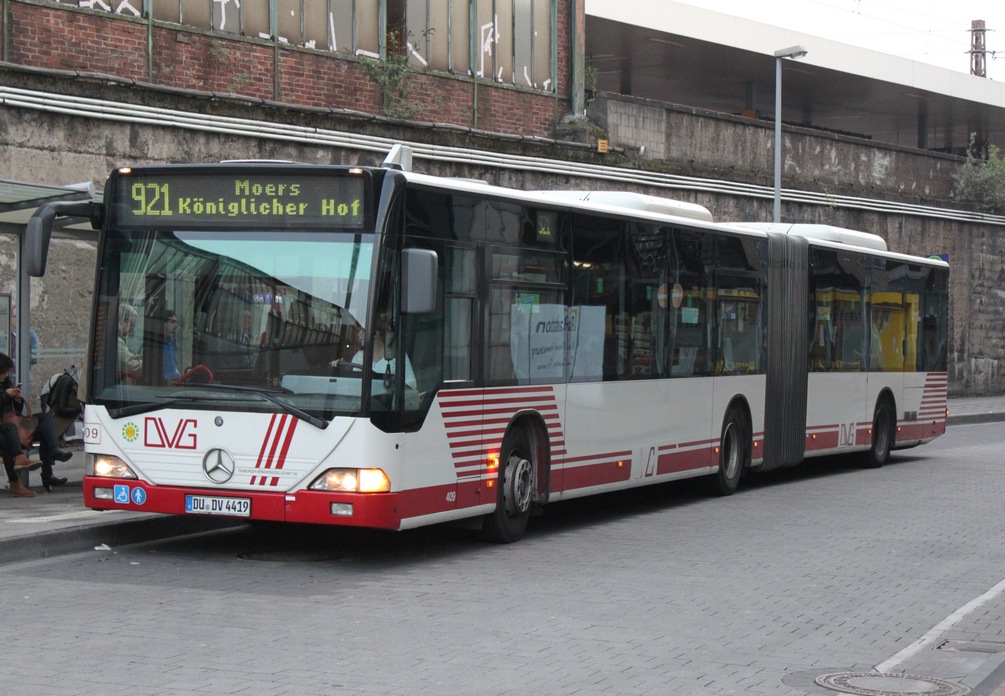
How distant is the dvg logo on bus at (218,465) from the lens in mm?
10602

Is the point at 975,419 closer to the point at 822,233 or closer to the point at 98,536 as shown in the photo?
the point at 822,233

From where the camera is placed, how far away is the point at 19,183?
41.0ft

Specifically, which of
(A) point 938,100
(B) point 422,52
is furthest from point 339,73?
(A) point 938,100

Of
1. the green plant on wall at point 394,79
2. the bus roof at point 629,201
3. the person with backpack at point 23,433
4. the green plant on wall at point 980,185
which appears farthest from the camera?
the green plant on wall at point 980,185

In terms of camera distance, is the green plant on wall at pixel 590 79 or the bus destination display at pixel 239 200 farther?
the green plant on wall at pixel 590 79

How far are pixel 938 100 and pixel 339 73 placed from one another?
29.4 meters

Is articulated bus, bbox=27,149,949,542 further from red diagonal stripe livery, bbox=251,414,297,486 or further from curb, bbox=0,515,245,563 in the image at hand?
curb, bbox=0,515,245,563

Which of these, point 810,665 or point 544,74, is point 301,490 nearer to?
point 810,665

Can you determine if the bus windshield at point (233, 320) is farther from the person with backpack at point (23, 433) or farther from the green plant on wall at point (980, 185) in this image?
the green plant on wall at point (980, 185)

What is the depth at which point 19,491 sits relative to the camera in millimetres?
13867

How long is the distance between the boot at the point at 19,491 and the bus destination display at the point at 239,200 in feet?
12.6

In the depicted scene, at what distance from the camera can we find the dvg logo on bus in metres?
10.6

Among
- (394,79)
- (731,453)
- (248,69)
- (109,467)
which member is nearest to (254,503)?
(109,467)

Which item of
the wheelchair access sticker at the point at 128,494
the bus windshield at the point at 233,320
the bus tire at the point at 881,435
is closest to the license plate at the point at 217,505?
the wheelchair access sticker at the point at 128,494
